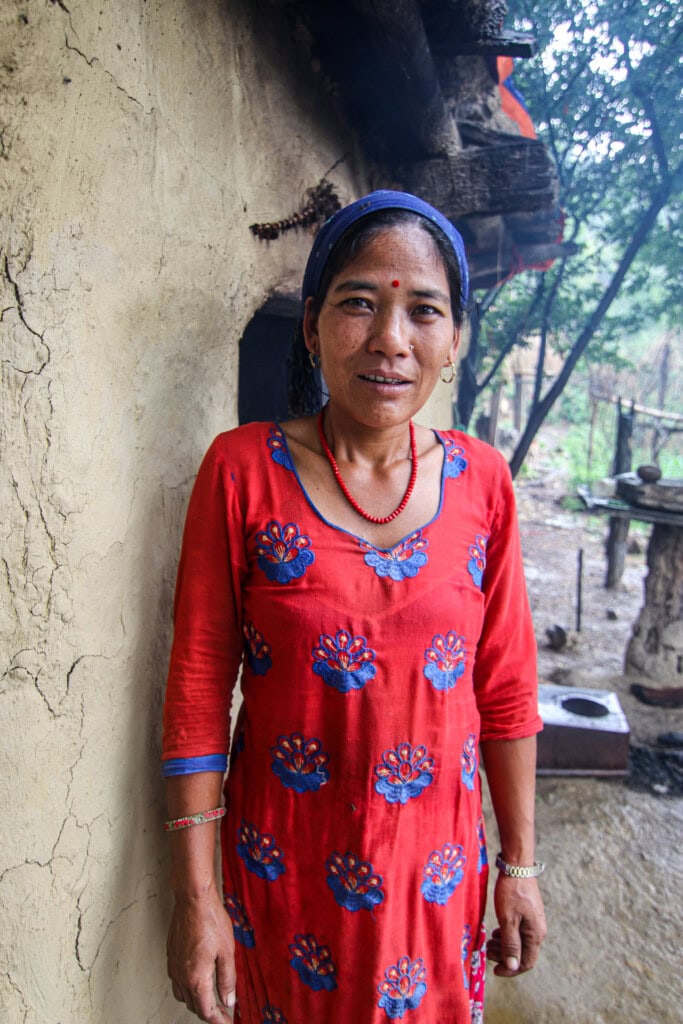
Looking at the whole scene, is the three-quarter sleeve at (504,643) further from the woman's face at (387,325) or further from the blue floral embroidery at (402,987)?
the blue floral embroidery at (402,987)

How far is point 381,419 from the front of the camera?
1309mm

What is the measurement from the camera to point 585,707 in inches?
155

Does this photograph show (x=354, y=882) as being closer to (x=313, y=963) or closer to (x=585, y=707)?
(x=313, y=963)

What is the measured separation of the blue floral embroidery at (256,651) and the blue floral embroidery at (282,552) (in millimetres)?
117

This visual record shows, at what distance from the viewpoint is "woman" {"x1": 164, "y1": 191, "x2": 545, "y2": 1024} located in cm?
126

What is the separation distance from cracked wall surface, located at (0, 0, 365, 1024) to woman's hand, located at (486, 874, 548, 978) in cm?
73

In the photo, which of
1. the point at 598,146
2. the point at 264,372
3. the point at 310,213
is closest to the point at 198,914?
the point at 310,213

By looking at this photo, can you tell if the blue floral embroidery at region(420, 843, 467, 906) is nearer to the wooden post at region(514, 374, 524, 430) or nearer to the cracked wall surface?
the cracked wall surface

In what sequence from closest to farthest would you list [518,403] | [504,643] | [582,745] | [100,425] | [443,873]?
[100,425] < [443,873] < [504,643] < [582,745] < [518,403]

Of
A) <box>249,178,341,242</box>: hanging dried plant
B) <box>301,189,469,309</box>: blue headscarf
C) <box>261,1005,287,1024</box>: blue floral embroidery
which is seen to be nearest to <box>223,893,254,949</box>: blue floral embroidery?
<box>261,1005,287,1024</box>: blue floral embroidery

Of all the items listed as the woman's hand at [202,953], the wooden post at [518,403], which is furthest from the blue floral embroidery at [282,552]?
the wooden post at [518,403]

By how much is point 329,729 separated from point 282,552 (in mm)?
331

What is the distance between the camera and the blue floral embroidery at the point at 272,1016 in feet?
4.46

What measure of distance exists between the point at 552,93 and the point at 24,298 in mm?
4530
